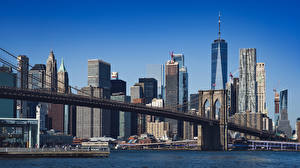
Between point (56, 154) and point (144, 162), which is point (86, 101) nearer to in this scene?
point (56, 154)

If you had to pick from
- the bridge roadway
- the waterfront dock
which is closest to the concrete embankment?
the waterfront dock

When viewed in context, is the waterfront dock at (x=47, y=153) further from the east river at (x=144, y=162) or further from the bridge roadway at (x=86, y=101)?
the bridge roadway at (x=86, y=101)

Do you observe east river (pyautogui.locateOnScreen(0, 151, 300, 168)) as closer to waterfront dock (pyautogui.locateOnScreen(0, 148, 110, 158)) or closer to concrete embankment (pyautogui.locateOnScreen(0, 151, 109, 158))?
concrete embankment (pyautogui.locateOnScreen(0, 151, 109, 158))

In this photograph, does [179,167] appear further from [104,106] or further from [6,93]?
[104,106]

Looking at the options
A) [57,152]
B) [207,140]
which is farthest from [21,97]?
[207,140]

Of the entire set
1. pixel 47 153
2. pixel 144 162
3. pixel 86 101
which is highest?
pixel 86 101

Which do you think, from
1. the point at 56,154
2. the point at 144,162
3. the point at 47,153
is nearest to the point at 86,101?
the point at 56,154

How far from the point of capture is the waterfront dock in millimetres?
65688

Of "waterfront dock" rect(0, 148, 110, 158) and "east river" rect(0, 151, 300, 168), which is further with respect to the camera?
"waterfront dock" rect(0, 148, 110, 158)

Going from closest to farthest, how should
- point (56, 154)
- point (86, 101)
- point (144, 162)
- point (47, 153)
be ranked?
point (47, 153), point (56, 154), point (144, 162), point (86, 101)

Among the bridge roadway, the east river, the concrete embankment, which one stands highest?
the bridge roadway

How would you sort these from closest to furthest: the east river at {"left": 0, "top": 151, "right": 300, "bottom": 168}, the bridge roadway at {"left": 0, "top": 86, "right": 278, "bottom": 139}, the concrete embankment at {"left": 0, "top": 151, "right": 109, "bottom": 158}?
1. the east river at {"left": 0, "top": 151, "right": 300, "bottom": 168}
2. the concrete embankment at {"left": 0, "top": 151, "right": 109, "bottom": 158}
3. the bridge roadway at {"left": 0, "top": 86, "right": 278, "bottom": 139}

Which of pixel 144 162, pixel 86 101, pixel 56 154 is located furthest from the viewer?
pixel 86 101

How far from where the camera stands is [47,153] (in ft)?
226
